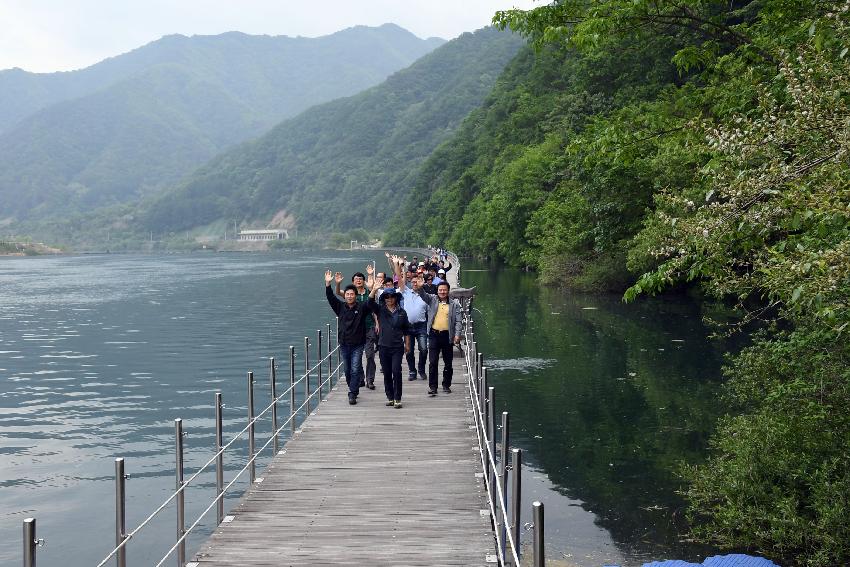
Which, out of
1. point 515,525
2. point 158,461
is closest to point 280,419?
point 158,461

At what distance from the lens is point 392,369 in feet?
49.3

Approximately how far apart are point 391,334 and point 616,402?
12.1 meters

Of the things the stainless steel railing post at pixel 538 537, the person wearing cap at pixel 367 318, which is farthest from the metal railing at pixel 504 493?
the person wearing cap at pixel 367 318

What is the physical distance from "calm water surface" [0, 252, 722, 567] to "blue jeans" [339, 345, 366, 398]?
392 cm

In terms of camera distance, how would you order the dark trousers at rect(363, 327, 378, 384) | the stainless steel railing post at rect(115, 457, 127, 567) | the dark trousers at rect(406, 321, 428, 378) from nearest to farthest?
the stainless steel railing post at rect(115, 457, 127, 567), the dark trousers at rect(406, 321, 428, 378), the dark trousers at rect(363, 327, 378, 384)

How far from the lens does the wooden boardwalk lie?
28.3 ft

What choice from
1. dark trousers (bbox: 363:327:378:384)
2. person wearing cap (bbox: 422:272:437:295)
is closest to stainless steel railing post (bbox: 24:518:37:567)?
dark trousers (bbox: 363:327:378:384)

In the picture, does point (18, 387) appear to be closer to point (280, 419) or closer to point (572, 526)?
point (280, 419)

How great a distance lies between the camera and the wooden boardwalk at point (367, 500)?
28.3 ft

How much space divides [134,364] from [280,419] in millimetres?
16336

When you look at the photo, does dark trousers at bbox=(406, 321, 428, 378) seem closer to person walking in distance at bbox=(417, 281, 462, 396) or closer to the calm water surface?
person walking in distance at bbox=(417, 281, 462, 396)

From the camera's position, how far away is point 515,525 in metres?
8.47

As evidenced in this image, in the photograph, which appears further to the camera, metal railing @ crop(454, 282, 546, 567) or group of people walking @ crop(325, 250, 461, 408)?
group of people walking @ crop(325, 250, 461, 408)

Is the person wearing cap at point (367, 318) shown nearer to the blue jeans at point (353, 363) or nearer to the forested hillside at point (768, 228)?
the blue jeans at point (353, 363)
